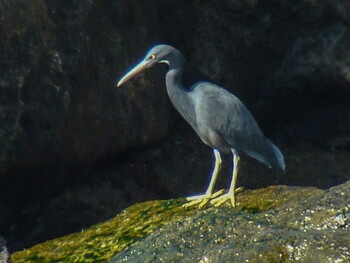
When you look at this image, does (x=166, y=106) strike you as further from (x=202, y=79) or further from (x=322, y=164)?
(x=322, y=164)

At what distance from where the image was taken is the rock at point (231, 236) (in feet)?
18.0

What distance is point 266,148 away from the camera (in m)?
8.12

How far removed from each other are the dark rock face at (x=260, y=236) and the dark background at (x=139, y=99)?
2.06 meters

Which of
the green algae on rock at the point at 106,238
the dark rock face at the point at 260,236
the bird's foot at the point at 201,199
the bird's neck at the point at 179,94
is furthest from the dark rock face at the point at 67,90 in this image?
the dark rock face at the point at 260,236

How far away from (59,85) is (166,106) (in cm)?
143

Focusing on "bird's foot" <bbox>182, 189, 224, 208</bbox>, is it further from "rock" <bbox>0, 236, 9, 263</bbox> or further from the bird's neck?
"rock" <bbox>0, 236, 9, 263</bbox>

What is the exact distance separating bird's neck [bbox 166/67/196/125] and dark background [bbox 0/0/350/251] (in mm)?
632

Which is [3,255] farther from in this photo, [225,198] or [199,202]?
[225,198]

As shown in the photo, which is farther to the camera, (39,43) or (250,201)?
(39,43)

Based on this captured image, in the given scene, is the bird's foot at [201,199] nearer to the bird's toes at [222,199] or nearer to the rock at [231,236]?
the bird's toes at [222,199]

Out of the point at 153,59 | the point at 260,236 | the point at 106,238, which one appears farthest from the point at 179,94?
the point at 260,236

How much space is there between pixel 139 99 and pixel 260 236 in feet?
11.7

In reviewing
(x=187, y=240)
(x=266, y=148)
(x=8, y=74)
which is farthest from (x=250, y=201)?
(x=8, y=74)

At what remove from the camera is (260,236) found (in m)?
5.66
